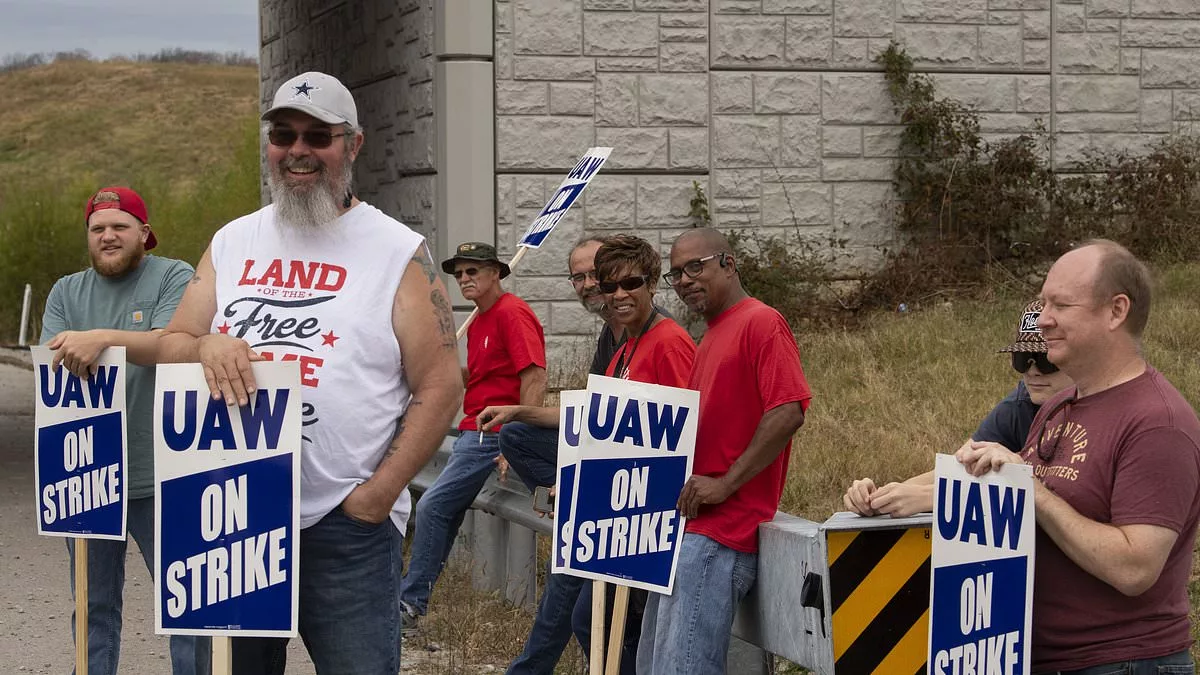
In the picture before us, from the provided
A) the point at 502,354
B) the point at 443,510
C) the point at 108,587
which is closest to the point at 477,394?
the point at 502,354

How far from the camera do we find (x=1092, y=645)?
3.75m

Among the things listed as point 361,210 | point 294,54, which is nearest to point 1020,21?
point 294,54

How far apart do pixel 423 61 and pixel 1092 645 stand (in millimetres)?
11079

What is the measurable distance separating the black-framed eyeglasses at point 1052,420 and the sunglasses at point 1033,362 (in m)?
0.73

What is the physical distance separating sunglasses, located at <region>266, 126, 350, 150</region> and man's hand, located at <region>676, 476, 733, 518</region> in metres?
1.72

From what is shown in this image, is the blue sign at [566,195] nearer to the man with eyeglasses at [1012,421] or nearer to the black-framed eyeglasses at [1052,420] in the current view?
the man with eyeglasses at [1012,421]

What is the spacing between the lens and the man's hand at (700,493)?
5258 mm

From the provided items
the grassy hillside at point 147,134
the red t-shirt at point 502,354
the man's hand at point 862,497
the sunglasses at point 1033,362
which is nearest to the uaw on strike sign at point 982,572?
the man's hand at point 862,497

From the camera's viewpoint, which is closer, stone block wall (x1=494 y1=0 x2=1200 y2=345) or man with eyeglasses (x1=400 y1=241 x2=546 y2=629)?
man with eyeglasses (x1=400 y1=241 x2=546 y2=629)

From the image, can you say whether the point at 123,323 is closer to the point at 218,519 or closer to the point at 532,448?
the point at 218,519

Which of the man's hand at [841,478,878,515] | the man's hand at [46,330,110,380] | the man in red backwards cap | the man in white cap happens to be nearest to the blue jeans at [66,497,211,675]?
the man in red backwards cap

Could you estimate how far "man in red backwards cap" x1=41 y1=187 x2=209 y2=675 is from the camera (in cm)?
590

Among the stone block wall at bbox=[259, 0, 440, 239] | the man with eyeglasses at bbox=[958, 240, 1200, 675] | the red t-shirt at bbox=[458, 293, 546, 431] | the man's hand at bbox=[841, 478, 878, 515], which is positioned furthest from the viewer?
the stone block wall at bbox=[259, 0, 440, 239]

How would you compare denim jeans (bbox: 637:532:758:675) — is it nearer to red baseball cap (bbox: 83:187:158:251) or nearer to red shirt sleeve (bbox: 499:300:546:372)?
red baseball cap (bbox: 83:187:158:251)
